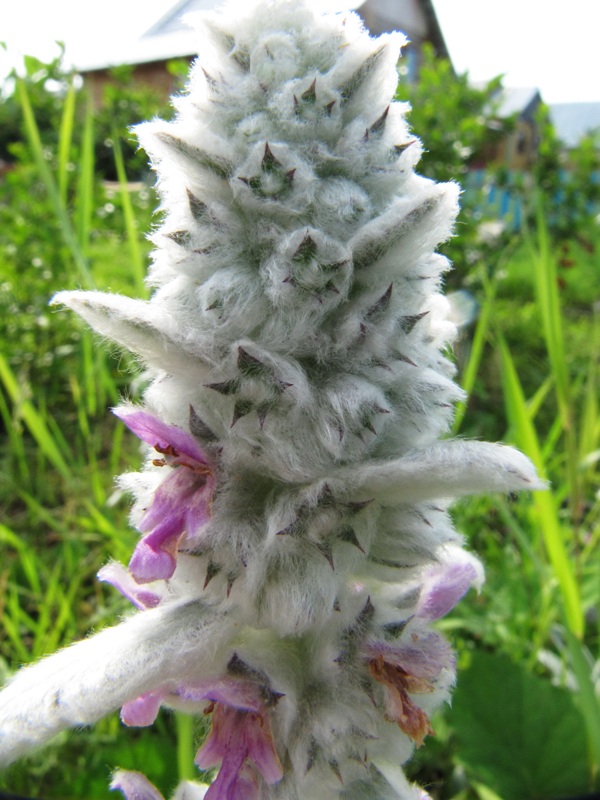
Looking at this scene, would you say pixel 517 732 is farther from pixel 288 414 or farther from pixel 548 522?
pixel 288 414

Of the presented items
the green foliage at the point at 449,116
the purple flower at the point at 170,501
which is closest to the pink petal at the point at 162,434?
the purple flower at the point at 170,501

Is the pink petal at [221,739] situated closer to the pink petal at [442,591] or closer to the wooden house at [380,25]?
the pink petal at [442,591]

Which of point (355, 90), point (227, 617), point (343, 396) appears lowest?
point (227, 617)

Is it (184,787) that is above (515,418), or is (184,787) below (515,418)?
below

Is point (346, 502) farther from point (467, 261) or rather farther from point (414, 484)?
point (467, 261)

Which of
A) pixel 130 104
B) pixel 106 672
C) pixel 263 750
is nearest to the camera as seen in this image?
pixel 106 672

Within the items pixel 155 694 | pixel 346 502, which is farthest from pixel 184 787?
pixel 346 502

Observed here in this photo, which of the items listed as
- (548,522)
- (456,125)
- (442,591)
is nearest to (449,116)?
(456,125)
